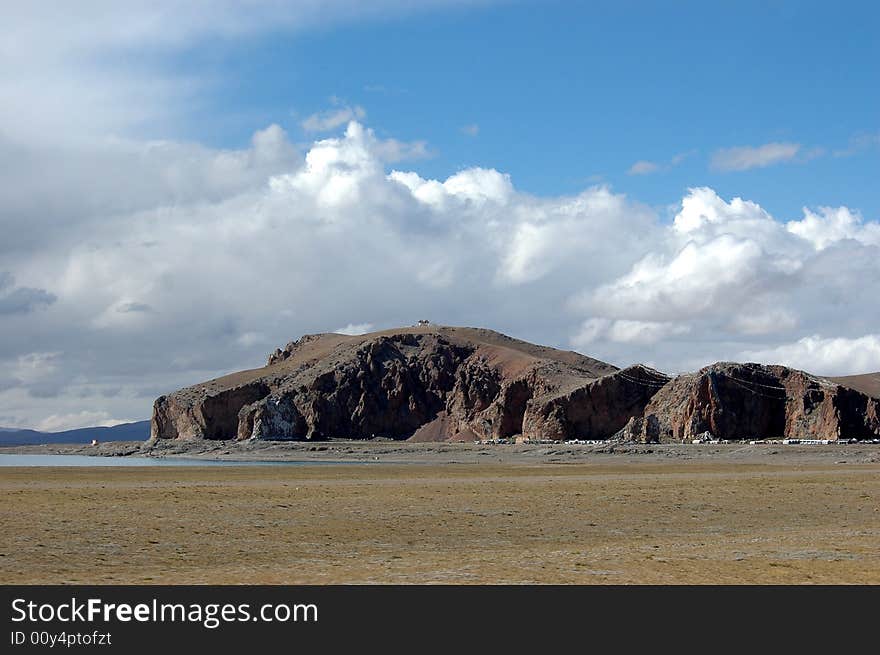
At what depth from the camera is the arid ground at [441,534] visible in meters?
20.4

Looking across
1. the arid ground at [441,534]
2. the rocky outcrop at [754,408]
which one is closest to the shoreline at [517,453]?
the rocky outcrop at [754,408]

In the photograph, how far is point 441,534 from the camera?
94.2 feet

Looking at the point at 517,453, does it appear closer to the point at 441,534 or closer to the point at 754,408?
the point at 754,408

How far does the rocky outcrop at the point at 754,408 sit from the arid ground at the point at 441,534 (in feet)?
392

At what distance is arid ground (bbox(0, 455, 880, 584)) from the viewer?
66.8ft

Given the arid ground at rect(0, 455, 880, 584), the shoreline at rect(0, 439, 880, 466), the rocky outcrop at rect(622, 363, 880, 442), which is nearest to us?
the arid ground at rect(0, 455, 880, 584)

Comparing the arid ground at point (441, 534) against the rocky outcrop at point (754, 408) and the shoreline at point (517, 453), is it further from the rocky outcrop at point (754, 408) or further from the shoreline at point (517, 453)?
the rocky outcrop at point (754, 408)

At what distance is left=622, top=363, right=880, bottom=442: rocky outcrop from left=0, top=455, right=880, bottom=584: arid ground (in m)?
119

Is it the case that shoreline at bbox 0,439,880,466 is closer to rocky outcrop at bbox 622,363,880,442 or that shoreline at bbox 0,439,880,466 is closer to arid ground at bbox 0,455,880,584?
rocky outcrop at bbox 622,363,880,442

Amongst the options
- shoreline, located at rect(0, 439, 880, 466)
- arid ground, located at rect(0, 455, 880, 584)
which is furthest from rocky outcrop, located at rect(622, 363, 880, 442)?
arid ground, located at rect(0, 455, 880, 584)

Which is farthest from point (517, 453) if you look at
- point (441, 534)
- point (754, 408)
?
point (441, 534)
